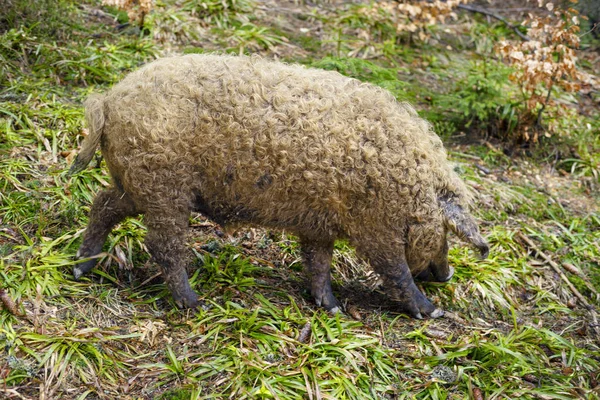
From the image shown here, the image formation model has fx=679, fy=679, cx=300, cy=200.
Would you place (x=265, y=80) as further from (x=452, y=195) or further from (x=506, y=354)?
(x=506, y=354)

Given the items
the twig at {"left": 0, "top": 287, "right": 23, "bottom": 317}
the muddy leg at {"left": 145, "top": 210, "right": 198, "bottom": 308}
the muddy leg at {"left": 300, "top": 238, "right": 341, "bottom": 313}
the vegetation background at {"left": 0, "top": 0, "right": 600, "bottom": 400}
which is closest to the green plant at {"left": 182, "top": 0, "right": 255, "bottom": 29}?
the vegetation background at {"left": 0, "top": 0, "right": 600, "bottom": 400}

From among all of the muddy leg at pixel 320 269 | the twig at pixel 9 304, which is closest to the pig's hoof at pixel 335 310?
the muddy leg at pixel 320 269

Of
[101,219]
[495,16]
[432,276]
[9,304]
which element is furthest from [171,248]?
[495,16]

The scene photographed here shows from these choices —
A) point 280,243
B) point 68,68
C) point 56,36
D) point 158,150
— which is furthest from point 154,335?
point 56,36

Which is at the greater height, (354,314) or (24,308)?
(24,308)

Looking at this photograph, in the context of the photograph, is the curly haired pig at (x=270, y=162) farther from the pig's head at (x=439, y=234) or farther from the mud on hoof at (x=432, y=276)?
the mud on hoof at (x=432, y=276)

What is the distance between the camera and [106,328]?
13.2 feet

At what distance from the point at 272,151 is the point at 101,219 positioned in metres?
1.28

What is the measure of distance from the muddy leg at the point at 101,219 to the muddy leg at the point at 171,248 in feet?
0.86

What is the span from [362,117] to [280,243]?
1.54 m

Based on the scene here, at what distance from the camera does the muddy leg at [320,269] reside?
4625mm

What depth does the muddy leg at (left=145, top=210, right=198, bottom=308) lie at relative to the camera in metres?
4.14

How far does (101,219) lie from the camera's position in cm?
444

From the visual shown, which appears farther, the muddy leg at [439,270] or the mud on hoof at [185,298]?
the muddy leg at [439,270]
